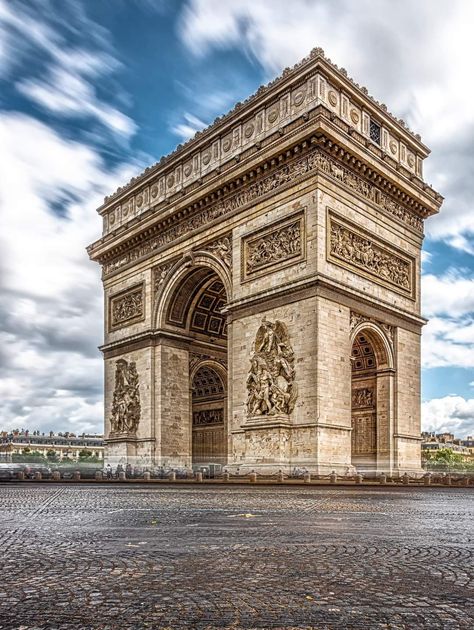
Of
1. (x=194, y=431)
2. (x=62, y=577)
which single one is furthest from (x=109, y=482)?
(x=62, y=577)

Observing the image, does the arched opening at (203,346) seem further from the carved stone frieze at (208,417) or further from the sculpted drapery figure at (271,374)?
the sculpted drapery figure at (271,374)

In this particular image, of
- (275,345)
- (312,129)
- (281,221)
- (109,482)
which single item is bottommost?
(109,482)

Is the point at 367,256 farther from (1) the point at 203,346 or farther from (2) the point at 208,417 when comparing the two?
(2) the point at 208,417

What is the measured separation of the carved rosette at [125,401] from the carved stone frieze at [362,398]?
10.7 metres

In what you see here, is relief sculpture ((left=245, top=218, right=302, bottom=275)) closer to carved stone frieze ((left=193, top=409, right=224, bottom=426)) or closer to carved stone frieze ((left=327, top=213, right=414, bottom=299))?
carved stone frieze ((left=327, top=213, right=414, bottom=299))

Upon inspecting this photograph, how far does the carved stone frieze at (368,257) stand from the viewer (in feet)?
81.3

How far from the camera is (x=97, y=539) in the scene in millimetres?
6648

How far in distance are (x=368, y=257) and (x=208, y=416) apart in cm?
1423

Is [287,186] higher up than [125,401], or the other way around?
[287,186]

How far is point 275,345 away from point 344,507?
45.0 ft

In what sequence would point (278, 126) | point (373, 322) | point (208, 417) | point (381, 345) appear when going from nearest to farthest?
point (278, 126) → point (373, 322) → point (381, 345) → point (208, 417)

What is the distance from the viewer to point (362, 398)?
28.0m

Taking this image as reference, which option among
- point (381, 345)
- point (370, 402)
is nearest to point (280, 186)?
point (381, 345)

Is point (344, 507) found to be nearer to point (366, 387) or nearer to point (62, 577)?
point (62, 577)
